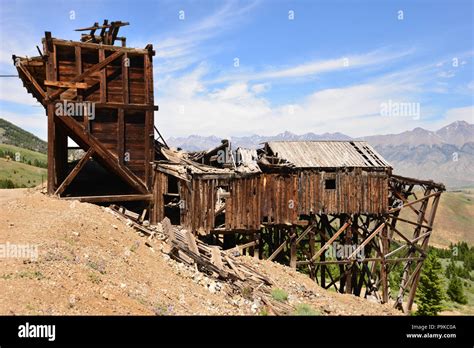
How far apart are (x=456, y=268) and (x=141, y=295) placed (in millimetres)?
47439

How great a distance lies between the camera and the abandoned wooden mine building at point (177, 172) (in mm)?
18125

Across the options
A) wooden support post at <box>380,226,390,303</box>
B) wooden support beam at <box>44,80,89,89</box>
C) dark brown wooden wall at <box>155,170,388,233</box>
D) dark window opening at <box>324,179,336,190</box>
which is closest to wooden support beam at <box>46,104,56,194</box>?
wooden support beam at <box>44,80,89,89</box>

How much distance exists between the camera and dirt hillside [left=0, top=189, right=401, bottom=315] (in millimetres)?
9273

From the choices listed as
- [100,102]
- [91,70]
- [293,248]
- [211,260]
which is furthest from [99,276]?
Result: [293,248]

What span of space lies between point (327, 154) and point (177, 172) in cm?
907

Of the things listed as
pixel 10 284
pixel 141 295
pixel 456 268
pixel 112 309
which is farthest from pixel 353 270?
pixel 456 268

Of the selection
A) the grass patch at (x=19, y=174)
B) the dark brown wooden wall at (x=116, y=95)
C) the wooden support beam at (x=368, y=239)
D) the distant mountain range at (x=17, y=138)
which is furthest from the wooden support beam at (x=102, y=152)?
the distant mountain range at (x=17, y=138)

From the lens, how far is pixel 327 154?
21969 mm

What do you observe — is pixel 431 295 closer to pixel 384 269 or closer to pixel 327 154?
pixel 384 269

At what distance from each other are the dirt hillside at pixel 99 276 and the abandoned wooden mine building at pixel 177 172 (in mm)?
2560

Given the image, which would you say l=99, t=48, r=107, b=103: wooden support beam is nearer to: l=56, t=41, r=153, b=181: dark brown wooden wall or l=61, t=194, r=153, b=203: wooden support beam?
l=56, t=41, r=153, b=181: dark brown wooden wall

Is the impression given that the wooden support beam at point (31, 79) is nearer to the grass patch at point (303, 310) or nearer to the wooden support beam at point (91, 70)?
the wooden support beam at point (91, 70)

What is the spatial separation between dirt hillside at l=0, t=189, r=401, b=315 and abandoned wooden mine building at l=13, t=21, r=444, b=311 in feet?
8.40

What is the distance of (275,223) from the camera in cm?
2000
